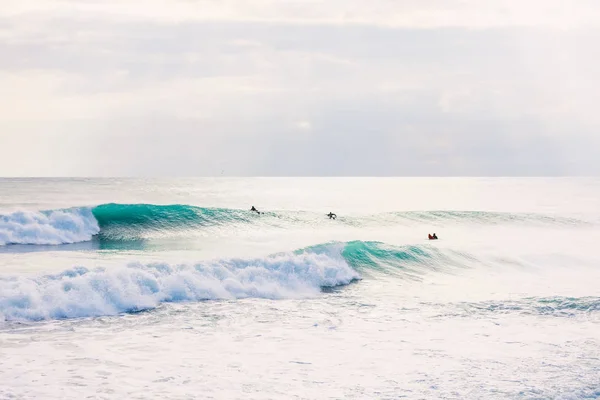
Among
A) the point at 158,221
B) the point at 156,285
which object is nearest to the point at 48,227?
the point at 158,221

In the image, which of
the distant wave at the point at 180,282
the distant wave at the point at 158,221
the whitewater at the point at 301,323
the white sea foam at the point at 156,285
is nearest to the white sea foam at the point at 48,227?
the distant wave at the point at 158,221

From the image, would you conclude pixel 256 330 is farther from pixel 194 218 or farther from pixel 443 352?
pixel 194 218

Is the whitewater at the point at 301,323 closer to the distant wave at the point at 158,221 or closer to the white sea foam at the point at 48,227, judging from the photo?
the white sea foam at the point at 48,227

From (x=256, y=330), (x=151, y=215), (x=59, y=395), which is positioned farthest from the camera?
(x=151, y=215)

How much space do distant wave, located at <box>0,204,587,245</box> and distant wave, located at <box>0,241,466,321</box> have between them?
14125 mm

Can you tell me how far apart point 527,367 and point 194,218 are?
28768 mm

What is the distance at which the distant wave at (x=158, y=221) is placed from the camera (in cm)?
2941

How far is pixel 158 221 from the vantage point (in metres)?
35.9

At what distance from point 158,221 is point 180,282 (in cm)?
2067

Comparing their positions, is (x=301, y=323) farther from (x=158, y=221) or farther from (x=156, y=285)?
(x=158, y=221)

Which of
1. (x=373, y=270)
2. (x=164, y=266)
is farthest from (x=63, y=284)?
(x=373, y=270)

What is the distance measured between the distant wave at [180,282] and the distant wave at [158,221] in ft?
46.3

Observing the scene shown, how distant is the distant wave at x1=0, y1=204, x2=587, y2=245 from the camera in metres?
29.4

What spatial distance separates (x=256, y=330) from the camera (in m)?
12.6
